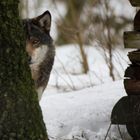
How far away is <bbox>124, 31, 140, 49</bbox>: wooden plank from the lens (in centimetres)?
438

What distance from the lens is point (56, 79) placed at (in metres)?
7.98

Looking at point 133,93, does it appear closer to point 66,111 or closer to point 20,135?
point 66,111

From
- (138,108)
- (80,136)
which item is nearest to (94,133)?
(80,136)

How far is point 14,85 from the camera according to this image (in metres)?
3.31

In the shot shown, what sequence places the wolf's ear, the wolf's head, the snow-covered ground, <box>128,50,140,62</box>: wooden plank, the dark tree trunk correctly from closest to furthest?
1. the dark tree trunk
2. <box>128,50,140,62</box>: wooden plank
3. the snow-covered ground
4. the wolf's head
5. the wolf's ear

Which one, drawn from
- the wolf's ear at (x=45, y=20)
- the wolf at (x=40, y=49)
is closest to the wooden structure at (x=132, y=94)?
the wolf at (x=40, y=49)

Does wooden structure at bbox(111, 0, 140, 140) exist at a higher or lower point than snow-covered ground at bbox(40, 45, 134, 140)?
higher

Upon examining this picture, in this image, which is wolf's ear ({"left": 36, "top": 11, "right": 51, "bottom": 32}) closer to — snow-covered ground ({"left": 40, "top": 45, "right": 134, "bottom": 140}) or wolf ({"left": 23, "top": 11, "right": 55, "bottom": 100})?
wolf ({"left": 23, "top": 11, "right": 55, "bottom": 100})

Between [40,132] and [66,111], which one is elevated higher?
[40,132]

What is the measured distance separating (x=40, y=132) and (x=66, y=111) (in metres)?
1.86

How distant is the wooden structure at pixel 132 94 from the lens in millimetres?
4387

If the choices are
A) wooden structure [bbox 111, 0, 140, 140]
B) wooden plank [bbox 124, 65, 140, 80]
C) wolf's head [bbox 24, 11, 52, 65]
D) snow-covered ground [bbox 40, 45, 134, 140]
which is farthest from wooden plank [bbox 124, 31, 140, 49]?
wolf's head [bbox 24, 11, 52, 65]

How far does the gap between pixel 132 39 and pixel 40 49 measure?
129 centimetres

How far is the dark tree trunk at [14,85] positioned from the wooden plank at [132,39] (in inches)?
49.3
